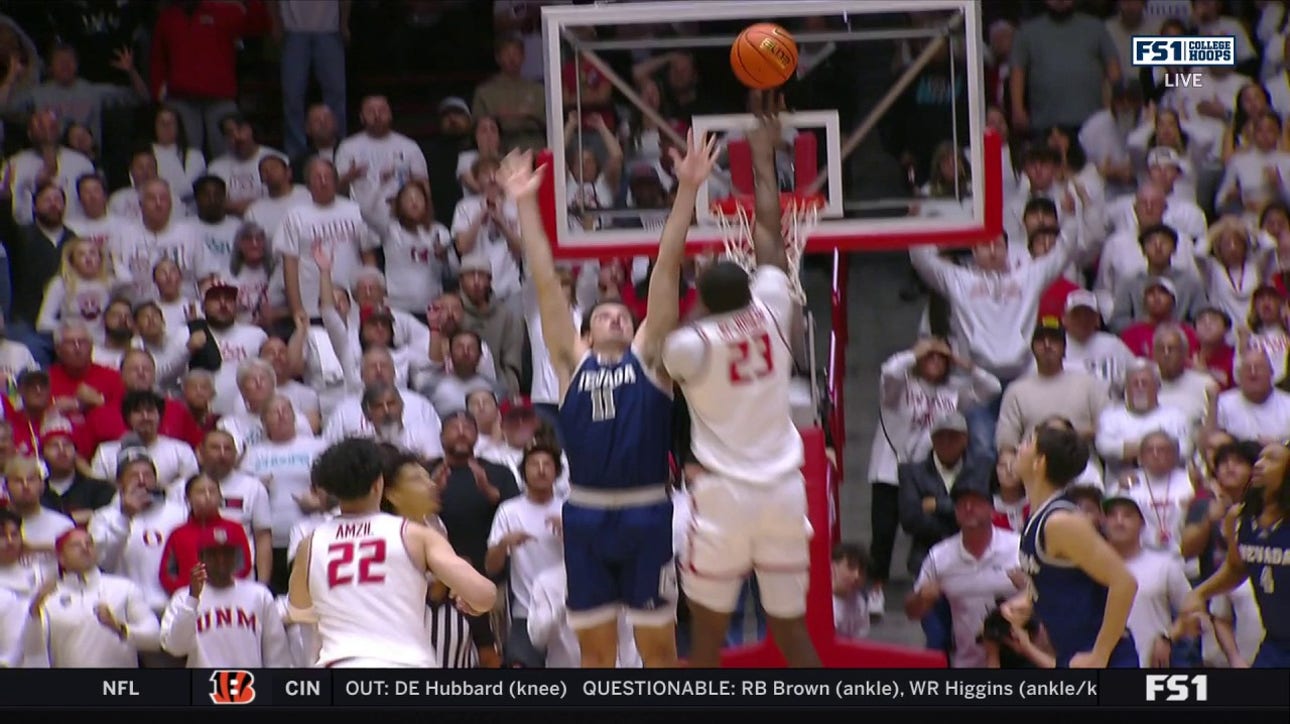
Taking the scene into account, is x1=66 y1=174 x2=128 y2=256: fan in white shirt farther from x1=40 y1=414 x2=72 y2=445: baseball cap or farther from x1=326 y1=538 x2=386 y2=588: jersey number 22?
x1=326 y1=538 x2=386 y2=588: jersey number 22

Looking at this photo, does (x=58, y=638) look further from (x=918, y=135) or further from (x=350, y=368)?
(x=918, y=135)

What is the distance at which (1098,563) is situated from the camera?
8094 millimetres

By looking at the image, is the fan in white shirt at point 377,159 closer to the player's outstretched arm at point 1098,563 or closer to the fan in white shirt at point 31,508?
the fan in white shirt at point 31,508

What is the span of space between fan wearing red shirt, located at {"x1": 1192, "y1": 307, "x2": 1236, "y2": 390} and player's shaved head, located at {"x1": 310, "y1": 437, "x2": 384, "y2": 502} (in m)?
5.90

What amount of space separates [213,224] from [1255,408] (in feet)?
19.7

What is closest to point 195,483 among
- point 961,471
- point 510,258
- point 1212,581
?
point 510,258

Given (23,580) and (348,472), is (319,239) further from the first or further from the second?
(348,472)

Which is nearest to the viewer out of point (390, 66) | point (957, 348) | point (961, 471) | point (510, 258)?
point (961, 471)

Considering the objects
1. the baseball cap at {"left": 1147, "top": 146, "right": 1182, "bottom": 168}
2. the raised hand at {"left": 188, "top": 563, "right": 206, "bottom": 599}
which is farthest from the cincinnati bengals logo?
the baseball cap at {"left": 1147, "top": 146, "right": 1182, "bottom": 168}

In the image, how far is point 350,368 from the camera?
492 inches

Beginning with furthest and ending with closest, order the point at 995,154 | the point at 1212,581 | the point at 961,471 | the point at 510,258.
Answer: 1. the point at 510,258
2. the point at 961,471
3. the point at 995,154
4. the point at 1212,581

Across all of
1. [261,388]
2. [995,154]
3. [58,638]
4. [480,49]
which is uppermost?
[480,49]

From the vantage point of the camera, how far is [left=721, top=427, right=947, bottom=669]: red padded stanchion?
9.16 meters

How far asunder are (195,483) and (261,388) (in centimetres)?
109
